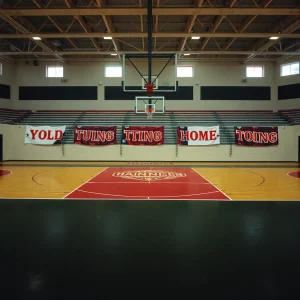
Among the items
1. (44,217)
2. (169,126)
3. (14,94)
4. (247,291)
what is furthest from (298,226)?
(14,94)

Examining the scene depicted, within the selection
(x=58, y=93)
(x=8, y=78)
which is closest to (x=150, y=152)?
(x=58, y=93)

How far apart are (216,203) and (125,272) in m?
3.62

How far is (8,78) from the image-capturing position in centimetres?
1942

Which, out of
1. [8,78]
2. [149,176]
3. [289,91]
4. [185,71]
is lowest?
[149,176]

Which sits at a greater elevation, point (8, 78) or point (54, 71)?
point (54, 71)

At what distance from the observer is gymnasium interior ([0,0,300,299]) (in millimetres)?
2992

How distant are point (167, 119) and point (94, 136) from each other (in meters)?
5.46

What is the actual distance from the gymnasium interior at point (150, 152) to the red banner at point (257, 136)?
3.7 inches

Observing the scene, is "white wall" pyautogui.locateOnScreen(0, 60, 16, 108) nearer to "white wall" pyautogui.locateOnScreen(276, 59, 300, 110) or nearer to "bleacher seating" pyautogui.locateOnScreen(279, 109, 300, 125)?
"white wall" pyautogui.locateOnScreen(276, 59, 300, 110)

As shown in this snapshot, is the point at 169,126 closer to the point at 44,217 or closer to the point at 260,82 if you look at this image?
the point at 260,82

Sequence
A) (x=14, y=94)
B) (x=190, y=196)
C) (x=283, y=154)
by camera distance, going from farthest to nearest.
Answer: (x=14, y=94) → (x=283, y=154) → (x=190, y=196)

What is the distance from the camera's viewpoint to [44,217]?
15.8ft

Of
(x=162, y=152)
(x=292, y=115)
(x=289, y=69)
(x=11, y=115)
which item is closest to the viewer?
(x=162, y=152)

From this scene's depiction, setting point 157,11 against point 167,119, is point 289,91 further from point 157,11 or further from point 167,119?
point 157,11
